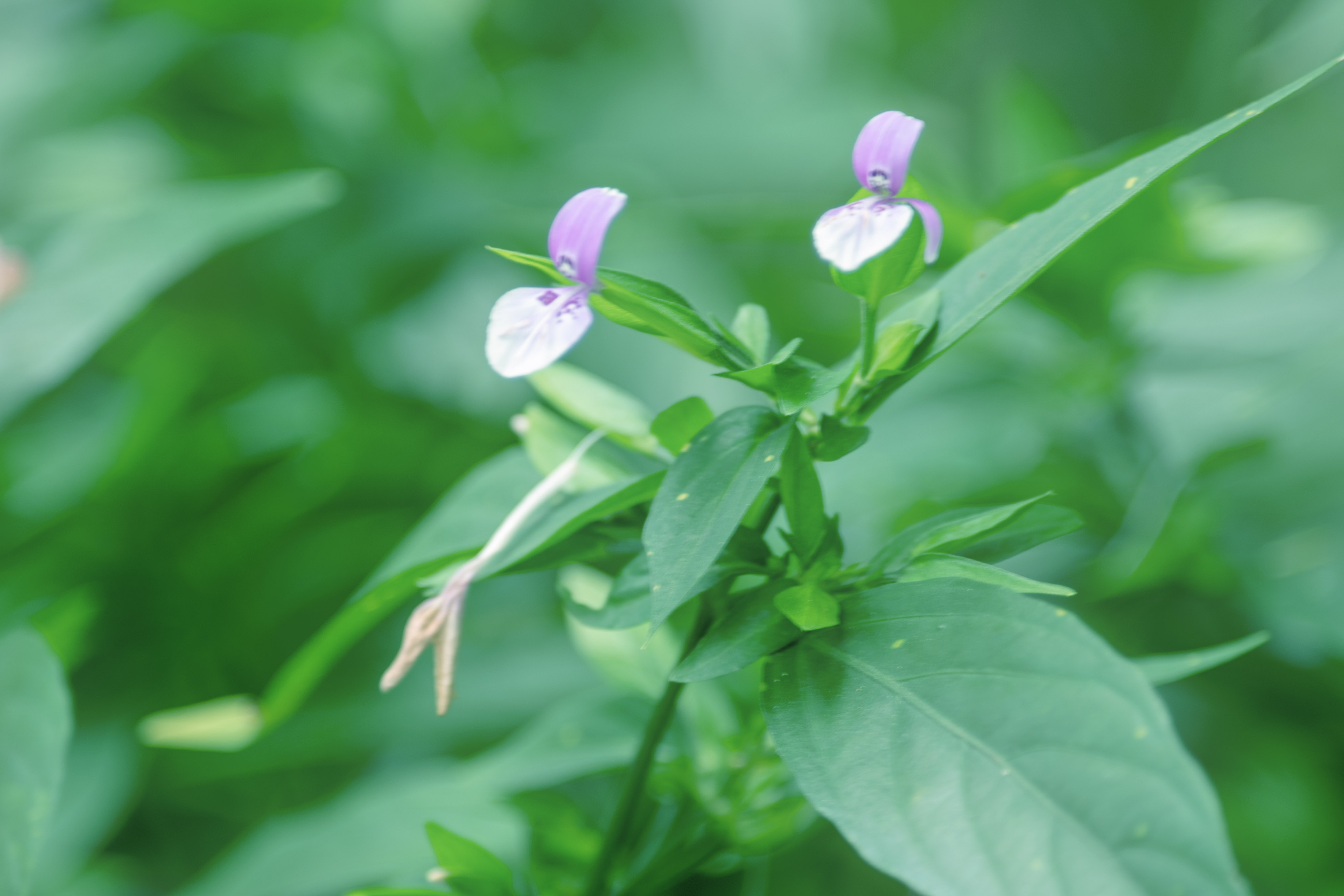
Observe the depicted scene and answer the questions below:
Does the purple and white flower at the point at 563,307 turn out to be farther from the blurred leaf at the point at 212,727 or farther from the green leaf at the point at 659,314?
the blurred leaf at the point at 212,727

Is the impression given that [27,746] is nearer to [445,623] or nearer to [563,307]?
[445,623]

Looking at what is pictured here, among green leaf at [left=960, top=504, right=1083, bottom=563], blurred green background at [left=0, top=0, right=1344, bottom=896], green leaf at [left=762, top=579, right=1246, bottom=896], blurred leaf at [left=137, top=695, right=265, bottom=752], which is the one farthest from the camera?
blurred green background at [left=0, top=0, right=1344, bottom=896]

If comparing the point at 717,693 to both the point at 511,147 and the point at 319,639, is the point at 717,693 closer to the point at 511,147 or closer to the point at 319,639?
the point at 319,639

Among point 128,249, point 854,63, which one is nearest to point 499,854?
point 128,249

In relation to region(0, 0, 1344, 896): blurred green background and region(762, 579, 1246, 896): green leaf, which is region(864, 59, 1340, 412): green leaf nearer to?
region(762, 579, 1246, 896): green leaf

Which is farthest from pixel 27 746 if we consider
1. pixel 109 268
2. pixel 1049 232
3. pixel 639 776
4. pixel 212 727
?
pixel 1049 232

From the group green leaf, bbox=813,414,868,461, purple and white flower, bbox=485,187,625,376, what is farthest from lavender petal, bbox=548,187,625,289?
green leaf, bbox=813,414,868,461

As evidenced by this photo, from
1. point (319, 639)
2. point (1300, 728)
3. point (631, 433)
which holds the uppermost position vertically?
point (631, 433)
